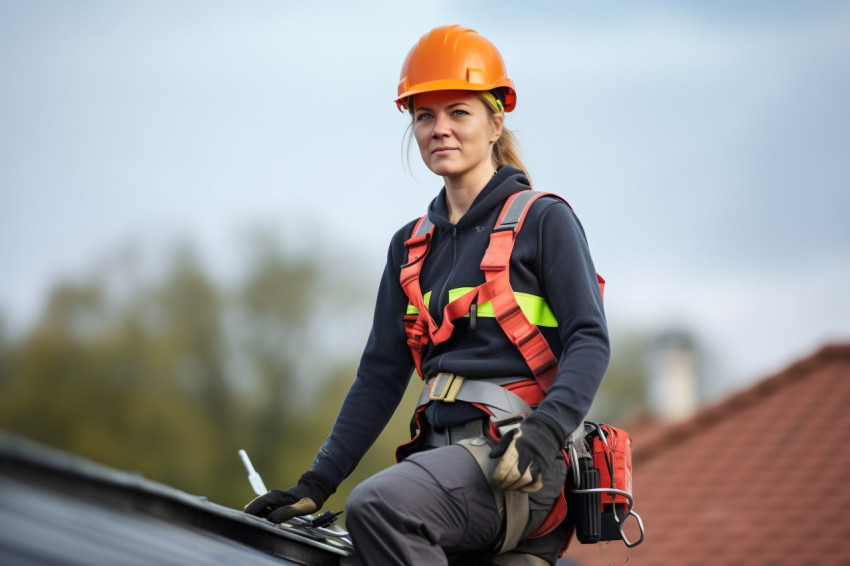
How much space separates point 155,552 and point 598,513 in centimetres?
142

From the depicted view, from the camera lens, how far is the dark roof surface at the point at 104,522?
1.99m

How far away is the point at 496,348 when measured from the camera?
3330mm

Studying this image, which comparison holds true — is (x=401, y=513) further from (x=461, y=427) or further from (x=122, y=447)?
(x=122, y=447)

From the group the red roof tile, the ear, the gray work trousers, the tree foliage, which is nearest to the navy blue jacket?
the ear

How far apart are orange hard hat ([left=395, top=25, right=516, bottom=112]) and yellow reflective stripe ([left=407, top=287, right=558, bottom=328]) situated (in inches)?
24.5

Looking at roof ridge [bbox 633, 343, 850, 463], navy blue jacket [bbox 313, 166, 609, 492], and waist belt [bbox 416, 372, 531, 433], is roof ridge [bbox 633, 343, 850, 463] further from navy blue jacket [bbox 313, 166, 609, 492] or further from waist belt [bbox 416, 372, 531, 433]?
waist belt [bbox 416, 372, 531, 433]

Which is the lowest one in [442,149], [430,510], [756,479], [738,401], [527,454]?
[756,479]

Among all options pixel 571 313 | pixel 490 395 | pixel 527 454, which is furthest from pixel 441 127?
pixel 527 454

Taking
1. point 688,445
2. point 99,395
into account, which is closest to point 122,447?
point 99,395

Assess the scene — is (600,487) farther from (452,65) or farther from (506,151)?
(452,65)

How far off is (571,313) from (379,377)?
31.8 inches

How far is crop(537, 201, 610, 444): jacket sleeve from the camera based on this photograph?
3115mm

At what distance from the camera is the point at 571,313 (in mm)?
3262

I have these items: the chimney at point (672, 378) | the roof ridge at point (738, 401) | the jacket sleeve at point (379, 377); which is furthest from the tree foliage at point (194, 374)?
the jacket sleeve at point (379, 377)
